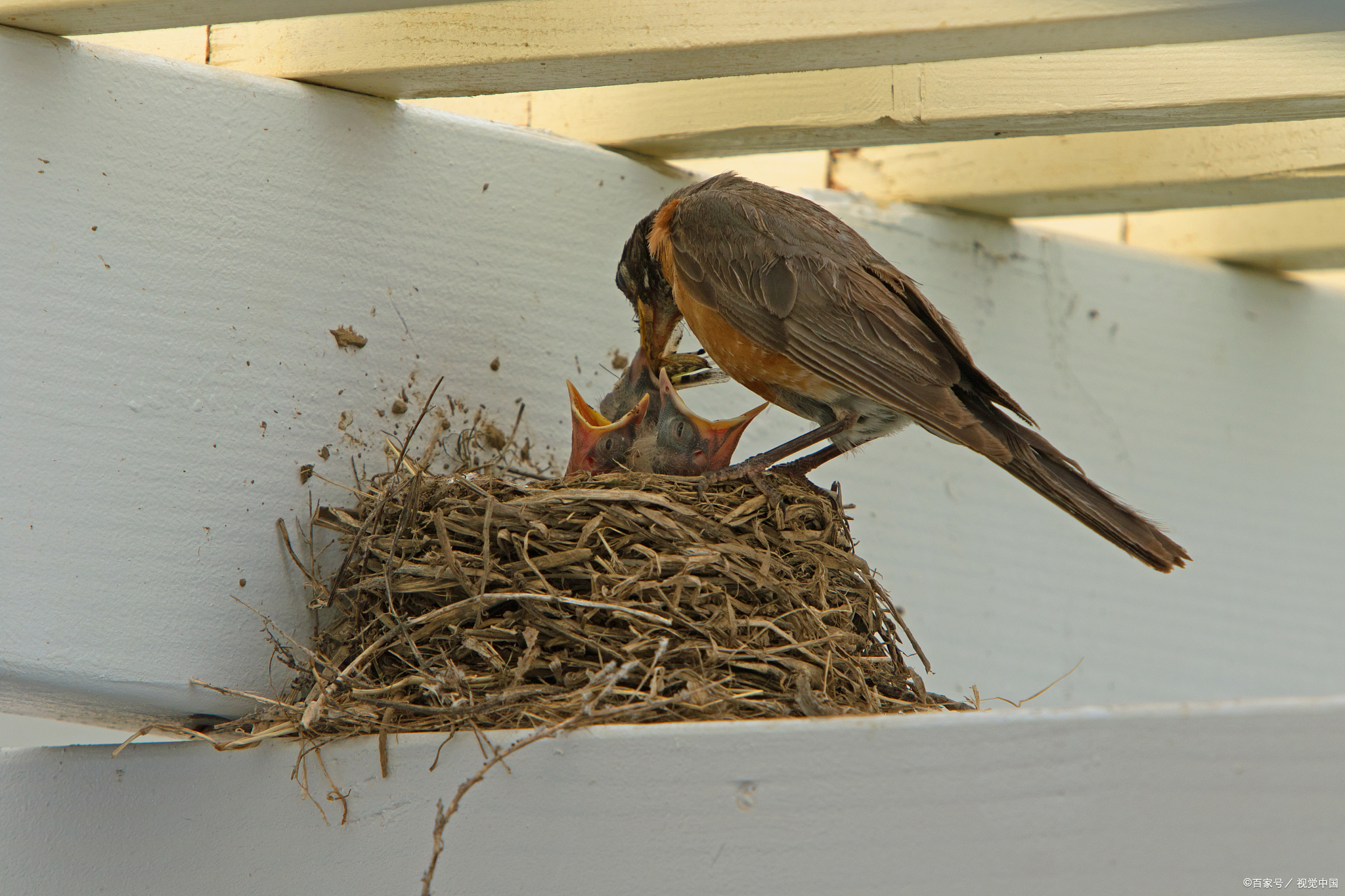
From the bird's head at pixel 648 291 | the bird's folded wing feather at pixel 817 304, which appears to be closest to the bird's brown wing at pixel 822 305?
the bird's folded wing feather at pixel 817 304

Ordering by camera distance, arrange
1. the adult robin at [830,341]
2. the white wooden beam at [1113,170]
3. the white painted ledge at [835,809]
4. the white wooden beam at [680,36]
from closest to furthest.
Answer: the white painted ledge at [835,809] → the white wooden beam at [680,36] → the adult robin at [830,341] → the white wooden beam at [1113,170]

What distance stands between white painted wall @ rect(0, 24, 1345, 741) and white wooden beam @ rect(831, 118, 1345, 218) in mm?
146

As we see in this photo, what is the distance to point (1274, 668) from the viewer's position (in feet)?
14.2

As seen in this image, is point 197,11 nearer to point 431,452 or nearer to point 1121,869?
point 431,452

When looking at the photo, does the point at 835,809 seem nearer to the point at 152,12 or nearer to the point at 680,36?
the point at 680,36

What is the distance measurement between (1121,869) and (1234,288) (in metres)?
3.22

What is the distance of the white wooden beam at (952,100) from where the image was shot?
2926 mm

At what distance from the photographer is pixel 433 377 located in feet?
11.1

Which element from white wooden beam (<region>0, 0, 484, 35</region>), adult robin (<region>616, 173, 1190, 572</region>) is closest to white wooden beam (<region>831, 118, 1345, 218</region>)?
adult robin (<region>616, 173, 1190, 572</region>)

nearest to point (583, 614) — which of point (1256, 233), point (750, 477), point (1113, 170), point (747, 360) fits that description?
point (750, 477)

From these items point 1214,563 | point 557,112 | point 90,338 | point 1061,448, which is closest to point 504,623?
point 90,338

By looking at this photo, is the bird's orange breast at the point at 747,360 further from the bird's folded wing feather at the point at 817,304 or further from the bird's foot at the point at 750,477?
the bird's foot at the point at 750,477

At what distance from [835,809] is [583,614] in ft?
2.75

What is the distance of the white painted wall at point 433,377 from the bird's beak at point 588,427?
0.62ft
